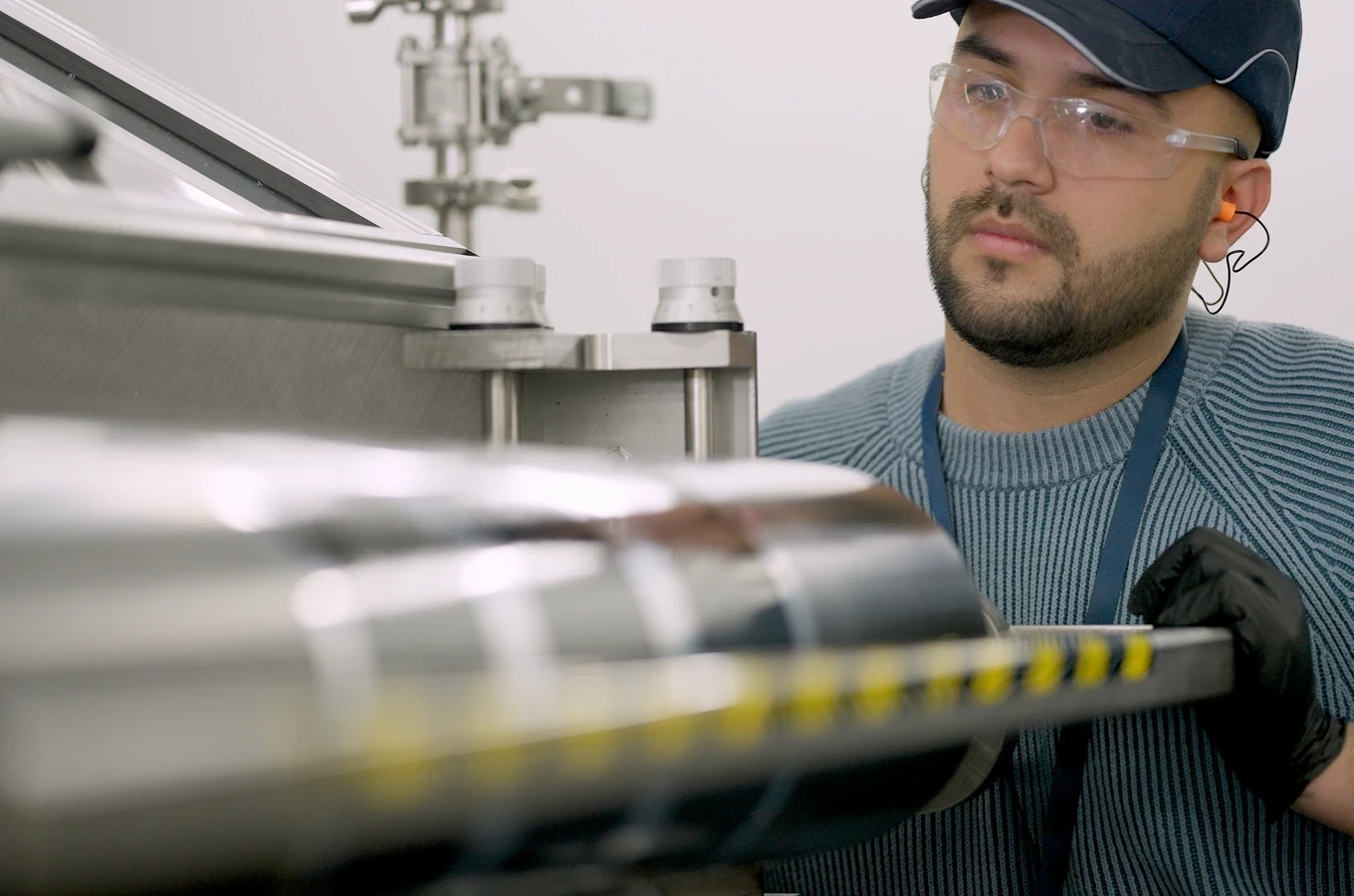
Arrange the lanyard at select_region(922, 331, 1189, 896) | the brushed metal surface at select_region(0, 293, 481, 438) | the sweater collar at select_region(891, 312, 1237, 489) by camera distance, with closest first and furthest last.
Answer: the brushed metal surface at select_region(0, 293, 481, 438) → the lanyard at select_region(922, 331, 1189, 896) → the sweater collar at select_region(891, 312, 1237, 489)

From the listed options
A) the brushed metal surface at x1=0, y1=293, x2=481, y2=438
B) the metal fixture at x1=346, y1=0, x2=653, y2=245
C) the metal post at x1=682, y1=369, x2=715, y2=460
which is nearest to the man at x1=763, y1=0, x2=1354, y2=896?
the metal post at x1=682, y1=369, x2=715, y2=460

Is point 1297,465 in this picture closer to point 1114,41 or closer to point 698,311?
point 1114,41

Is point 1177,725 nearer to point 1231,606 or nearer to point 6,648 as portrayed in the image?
point 1231,606

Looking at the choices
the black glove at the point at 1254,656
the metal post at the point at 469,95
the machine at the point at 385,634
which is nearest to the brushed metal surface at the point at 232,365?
the machine at the point at 385,634

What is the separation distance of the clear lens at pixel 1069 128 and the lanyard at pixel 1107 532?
179 millimetres

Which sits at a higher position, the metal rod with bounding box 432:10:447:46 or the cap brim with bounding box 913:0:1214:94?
the metal rod with bounding box 432:10:447:46

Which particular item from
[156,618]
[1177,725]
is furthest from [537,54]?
[156,618]

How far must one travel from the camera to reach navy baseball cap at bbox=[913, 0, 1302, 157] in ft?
3.32

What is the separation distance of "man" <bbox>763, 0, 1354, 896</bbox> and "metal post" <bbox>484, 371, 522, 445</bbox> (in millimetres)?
454

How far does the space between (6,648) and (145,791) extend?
40 millimetres

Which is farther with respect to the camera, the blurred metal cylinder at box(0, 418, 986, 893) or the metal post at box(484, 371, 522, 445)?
the metal post at box(484, 371, 522, 445)

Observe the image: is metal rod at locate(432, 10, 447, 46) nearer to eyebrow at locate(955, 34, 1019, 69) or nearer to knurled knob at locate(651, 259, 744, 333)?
eyebrow at locate(955, 34, 1019, 69)

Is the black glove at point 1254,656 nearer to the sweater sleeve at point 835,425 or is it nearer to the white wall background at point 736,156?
the sweater sleeve at point 835,425

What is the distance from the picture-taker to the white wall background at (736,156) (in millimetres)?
2172
